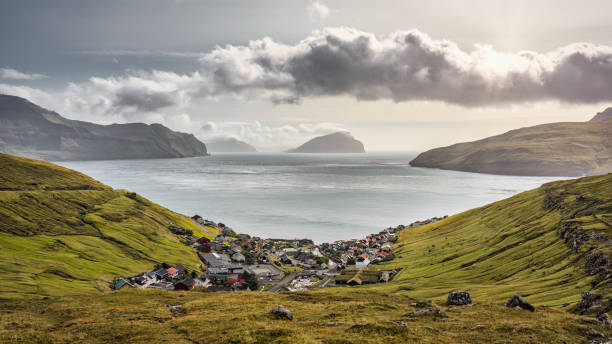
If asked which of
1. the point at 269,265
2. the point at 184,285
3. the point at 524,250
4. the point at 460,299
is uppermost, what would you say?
the point at 460,299

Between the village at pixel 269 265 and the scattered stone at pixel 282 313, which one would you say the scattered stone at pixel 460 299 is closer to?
the scattered stone at pixel 282 313

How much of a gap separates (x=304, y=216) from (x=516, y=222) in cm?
10108

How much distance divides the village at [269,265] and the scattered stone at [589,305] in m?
50.7

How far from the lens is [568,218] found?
85000 millimetres

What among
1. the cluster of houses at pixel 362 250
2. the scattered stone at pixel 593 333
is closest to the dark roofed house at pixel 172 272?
the cluster of houses at pixel 362 250

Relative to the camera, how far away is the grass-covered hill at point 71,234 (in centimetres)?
7125

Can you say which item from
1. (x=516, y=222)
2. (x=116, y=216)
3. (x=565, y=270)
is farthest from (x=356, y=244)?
(x=116, y=216)

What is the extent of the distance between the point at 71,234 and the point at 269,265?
207 ft

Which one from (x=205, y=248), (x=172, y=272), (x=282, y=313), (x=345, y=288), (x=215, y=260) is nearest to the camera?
(x=282, y=313)

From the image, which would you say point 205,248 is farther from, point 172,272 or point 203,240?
point 172,272

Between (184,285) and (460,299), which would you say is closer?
(460,299)

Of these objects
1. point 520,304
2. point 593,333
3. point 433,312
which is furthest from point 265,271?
point 593,333

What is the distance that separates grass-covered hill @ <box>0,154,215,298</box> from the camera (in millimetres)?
71250

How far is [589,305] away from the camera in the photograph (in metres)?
37.5
